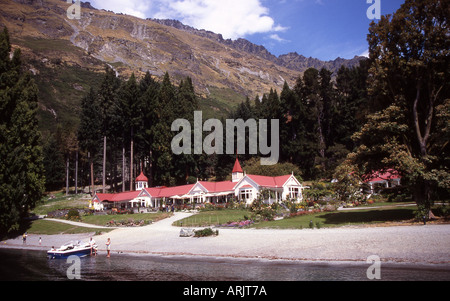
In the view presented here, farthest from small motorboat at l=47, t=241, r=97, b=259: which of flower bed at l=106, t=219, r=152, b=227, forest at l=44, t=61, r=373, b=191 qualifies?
forest at l=44, t=61, r=373, b=191

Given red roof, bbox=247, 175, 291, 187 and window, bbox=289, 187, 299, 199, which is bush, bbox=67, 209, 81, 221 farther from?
window, bbox=289, 187, 299, 199

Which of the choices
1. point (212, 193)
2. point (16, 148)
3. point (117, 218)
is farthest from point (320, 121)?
point (16, 148)

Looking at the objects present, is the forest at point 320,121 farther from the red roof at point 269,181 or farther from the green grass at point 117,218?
the green grass at point 117,218

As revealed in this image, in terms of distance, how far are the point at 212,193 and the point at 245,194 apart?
241 inches

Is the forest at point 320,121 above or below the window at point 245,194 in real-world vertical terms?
above

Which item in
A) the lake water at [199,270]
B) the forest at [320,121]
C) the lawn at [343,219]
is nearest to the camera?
the lake water at [199,270]

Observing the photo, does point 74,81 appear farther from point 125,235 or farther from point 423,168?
point 423,168

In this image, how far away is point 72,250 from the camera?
88.1 feet

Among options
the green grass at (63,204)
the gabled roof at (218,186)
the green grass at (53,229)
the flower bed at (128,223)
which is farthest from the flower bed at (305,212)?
the green grass at (63,204)

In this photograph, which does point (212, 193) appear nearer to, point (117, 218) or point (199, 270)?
point (117, 218)

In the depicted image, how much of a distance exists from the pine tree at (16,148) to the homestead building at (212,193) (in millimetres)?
16764

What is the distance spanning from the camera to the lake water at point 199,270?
16.0 metres
